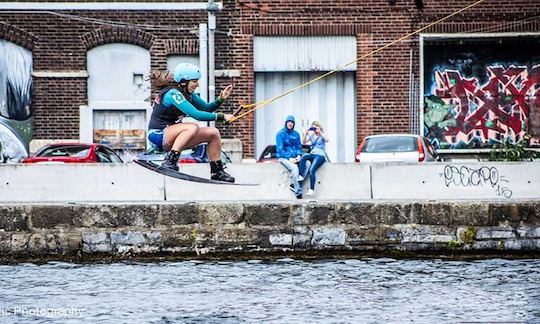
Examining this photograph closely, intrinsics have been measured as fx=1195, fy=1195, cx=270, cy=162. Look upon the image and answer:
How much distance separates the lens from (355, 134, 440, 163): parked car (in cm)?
2633

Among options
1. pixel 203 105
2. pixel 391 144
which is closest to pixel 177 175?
pixel 203 105

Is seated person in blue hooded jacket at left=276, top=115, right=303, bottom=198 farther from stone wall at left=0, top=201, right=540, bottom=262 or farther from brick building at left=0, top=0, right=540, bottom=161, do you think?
brick building at left=0, top=0, right=540, bottom=161

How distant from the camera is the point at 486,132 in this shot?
32.7 m

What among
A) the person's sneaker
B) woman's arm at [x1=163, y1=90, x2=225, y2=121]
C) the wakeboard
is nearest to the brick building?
the wakeboard

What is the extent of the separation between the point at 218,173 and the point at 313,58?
16394 mm

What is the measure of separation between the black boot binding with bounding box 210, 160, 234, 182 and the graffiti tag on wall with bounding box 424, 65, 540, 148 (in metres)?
16.9

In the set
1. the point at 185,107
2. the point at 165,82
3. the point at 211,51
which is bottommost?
the point at 185,107

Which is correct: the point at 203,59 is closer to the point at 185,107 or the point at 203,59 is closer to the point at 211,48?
the point at 211,48

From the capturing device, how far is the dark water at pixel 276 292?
38.3 feet

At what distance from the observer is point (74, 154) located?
26.5 meters

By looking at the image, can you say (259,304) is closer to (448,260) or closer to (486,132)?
(448,260)

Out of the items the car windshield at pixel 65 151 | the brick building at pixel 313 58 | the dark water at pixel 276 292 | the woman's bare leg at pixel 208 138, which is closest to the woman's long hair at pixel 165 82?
the woman's bare leg at pixel 208 138

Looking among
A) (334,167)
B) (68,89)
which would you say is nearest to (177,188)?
(334,167)

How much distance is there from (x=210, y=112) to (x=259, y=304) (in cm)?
376
